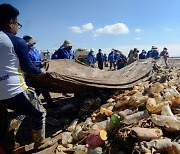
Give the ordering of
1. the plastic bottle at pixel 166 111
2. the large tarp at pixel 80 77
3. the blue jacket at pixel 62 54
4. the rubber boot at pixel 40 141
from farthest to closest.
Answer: the blue jacket at pixel 62 54 → the large tarp at pixel 80 77 → the plastic bottle at pixel 166 111 → the rubber boot at pixel 40 141

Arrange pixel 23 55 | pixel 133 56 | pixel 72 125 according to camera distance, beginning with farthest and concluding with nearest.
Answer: pixel 133 56 → pixel 72 125 → pixel 23 55

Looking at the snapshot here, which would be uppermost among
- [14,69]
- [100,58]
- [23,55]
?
[100,58]

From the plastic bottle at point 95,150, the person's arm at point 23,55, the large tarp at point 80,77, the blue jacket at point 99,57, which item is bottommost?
the plastic bottle at point 95,150

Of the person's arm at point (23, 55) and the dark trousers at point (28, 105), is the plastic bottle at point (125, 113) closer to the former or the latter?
the dark trousers at point (28, 105)

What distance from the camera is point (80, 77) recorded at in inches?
207

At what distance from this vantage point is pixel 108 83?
5.69 m

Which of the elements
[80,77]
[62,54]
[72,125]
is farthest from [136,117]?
[62,54]

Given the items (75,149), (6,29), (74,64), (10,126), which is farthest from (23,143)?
(74,64)

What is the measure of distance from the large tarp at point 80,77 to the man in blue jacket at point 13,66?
43.4 inches

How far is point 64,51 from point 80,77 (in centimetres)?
299

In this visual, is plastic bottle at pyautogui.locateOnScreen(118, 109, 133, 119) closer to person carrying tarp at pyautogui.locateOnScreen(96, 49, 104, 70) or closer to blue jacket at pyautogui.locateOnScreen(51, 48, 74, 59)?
blue jacket at pyautogui.locateOnScreen(51, 48, 74, 59)

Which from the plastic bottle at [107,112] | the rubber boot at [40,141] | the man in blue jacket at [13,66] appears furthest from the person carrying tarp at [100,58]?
the man in blue jacket at [13,66]

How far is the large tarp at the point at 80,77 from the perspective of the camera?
482 centimetres

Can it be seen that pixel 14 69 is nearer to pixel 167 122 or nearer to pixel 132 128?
pixel 132 128
